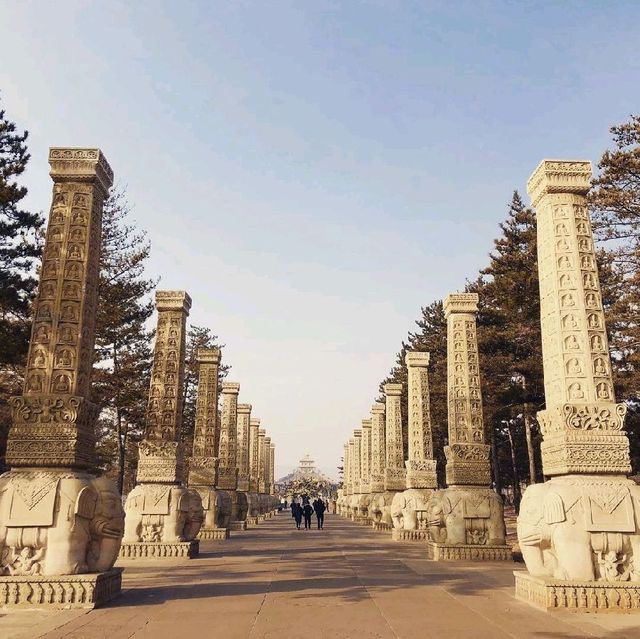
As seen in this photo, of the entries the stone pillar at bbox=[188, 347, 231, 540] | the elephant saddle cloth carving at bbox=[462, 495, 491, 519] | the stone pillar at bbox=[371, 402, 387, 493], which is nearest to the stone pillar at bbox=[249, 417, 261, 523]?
the stone pillar at bbox=[371, 402, 387, 493]

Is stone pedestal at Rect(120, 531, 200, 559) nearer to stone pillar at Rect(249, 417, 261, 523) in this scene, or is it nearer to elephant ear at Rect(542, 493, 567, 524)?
elephant ear at Rect(542, 493, 567, 524)

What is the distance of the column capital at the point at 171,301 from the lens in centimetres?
1527

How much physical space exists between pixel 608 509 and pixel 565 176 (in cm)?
465

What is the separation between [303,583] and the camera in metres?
9.24

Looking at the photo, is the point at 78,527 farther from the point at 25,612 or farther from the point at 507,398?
the point at 507,398

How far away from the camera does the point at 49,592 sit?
7.21 metres

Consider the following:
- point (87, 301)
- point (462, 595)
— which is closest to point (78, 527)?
point (87, 301)

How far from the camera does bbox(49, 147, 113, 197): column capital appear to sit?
920 centimetres

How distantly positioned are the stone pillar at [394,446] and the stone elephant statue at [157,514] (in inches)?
470

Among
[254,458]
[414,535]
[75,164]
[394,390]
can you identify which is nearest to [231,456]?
[394,390]

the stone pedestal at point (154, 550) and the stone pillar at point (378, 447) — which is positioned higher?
the stone pillar at point (378, 447)

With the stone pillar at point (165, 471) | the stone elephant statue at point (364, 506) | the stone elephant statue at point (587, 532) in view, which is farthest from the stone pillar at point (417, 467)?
the stone elephant statue at point (364, 506)

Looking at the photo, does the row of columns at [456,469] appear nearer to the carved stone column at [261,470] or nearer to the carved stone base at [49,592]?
the carved stone base at [49,592]

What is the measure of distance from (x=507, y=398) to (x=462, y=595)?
18.8 metres
